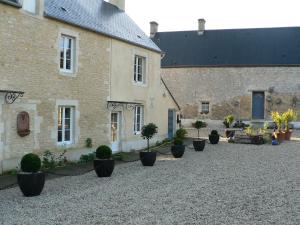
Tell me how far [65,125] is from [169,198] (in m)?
5.74

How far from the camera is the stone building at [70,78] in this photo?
1061 centimetres

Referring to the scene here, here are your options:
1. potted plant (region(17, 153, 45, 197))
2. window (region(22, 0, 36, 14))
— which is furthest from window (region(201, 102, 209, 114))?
potted plant (region(17, 153, 45, 197))

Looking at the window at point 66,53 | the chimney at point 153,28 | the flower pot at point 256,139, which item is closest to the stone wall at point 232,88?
the chimney at point 153,28

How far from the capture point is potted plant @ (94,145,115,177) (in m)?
10.4

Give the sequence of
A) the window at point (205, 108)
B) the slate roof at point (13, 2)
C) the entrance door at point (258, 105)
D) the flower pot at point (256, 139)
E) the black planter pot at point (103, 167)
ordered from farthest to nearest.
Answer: the window at point (205, 108) → the entrance door at point (258, 105) → the flower pot at point (256, 139) → the black planter pot at point (103, 167) → the slate roof at point (13, 2)

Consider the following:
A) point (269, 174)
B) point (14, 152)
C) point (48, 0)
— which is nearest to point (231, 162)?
point (269, 174)

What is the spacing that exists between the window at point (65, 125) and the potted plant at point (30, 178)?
166 inches

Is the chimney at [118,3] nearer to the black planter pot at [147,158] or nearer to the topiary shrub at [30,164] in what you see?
the black planter pot at [147,158]

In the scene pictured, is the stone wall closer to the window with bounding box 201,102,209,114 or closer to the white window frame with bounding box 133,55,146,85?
the window with bounding box 201,102,209,114

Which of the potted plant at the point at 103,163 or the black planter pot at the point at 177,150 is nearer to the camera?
the potted plant at the point at 103,163

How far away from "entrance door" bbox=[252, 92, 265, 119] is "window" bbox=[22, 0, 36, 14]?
22859 millimetres

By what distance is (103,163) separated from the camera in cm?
1046

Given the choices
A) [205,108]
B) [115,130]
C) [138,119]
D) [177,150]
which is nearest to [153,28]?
[205,108]

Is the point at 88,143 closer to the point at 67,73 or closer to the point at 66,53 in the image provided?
the point at 67,73
